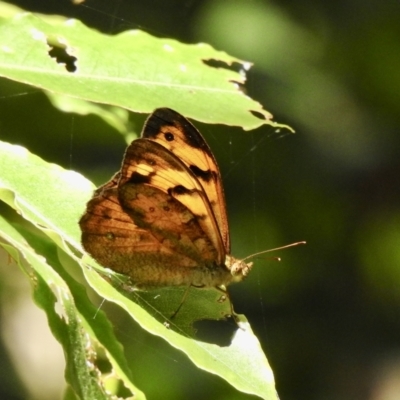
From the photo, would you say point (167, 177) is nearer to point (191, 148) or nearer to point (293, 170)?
point (191, 148)

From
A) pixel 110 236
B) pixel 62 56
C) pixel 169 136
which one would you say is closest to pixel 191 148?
pixel 169 136

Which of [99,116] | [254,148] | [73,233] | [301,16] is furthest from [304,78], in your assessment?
[73,233]

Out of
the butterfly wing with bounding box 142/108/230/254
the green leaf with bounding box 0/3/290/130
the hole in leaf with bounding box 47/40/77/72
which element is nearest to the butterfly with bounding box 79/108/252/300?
the butterfly wing with bounding box 142/108/230/254

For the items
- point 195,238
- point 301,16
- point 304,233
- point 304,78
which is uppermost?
point 301,16

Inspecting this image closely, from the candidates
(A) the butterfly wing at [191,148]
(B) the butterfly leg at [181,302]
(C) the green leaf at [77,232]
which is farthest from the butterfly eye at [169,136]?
(B) the butterfly leg at [181,302]

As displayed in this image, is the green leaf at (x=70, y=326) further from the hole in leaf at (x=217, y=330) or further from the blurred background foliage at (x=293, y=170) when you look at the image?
the blurred background foliage at (x=293, y=170)

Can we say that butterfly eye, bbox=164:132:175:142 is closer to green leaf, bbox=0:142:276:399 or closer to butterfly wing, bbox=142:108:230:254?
butterfly wing, bbox=142:108:230:254

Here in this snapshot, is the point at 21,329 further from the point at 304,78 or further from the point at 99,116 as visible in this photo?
the point at 304,78
